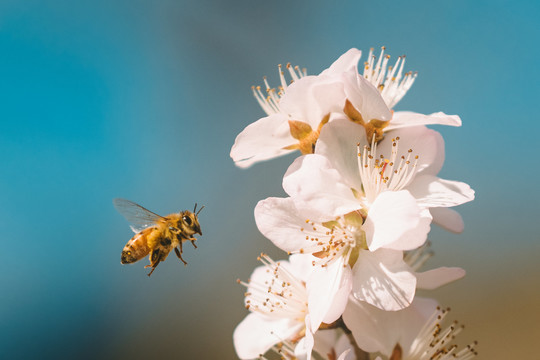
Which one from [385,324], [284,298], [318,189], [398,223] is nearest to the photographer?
[398,223]

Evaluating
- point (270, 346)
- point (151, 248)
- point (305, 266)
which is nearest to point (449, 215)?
point (305, 266)

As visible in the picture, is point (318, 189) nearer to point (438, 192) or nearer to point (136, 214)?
point (438, 192)

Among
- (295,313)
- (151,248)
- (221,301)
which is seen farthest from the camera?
(221,301)

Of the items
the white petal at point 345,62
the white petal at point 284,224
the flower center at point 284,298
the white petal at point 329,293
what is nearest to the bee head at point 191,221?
the flower center at point 284,298

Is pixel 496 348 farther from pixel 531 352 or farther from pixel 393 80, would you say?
pixel 393 80

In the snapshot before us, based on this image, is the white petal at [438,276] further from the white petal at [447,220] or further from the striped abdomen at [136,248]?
the striped abdomen at [136,248]

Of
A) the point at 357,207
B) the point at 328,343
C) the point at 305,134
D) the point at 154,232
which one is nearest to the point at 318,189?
the point at 357,207

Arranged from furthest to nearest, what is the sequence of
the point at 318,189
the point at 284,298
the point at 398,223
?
the point at 284,298, the point at 318,189, the point at 398,223
